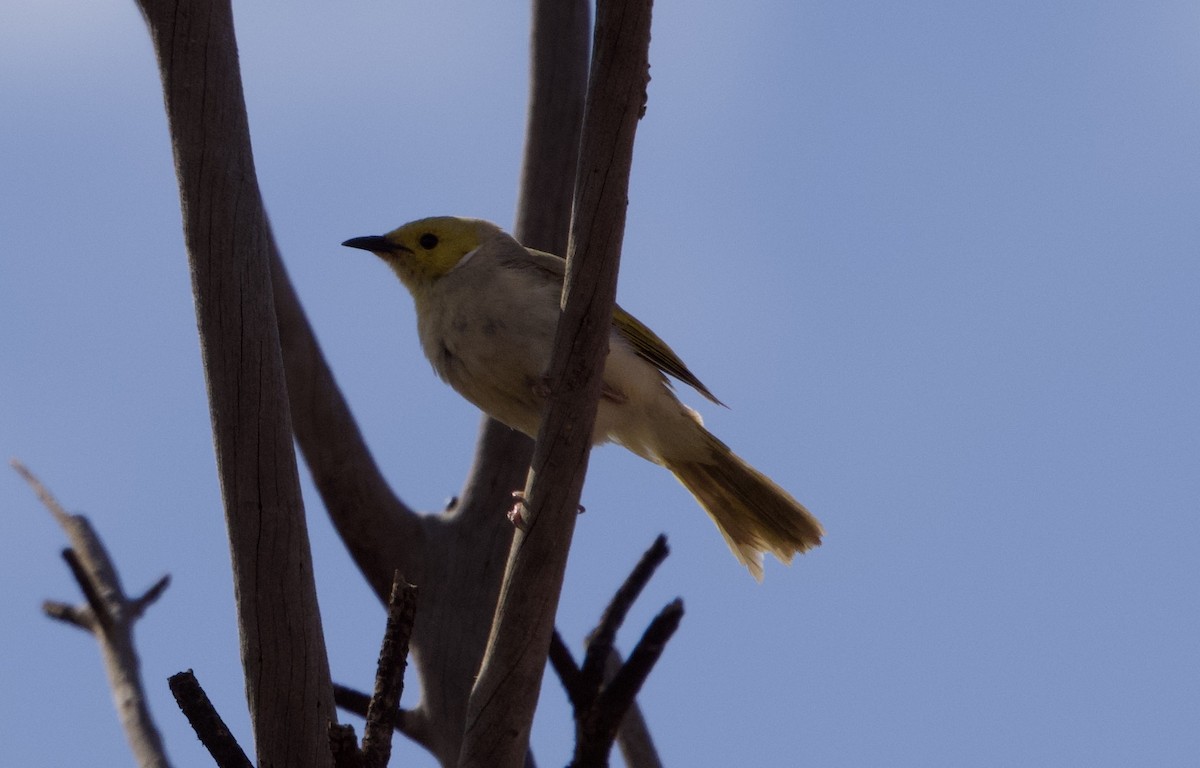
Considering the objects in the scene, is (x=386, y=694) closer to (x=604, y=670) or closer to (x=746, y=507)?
(x=604, y=670)

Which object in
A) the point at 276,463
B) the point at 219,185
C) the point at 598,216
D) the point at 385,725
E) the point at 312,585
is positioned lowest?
the point at 385,725

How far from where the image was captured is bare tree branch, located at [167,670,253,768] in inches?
120

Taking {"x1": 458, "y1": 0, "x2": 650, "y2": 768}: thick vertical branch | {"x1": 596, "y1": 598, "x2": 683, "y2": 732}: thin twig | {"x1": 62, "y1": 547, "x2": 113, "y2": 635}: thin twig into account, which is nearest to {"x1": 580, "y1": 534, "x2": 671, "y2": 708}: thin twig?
{"x1": 596, "y1": 598, "x2": 683, "y2": 732}: thin twig

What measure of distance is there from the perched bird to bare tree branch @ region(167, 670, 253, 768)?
6.41ft

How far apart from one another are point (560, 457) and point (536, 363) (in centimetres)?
152

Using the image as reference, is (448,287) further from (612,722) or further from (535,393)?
(612,722)

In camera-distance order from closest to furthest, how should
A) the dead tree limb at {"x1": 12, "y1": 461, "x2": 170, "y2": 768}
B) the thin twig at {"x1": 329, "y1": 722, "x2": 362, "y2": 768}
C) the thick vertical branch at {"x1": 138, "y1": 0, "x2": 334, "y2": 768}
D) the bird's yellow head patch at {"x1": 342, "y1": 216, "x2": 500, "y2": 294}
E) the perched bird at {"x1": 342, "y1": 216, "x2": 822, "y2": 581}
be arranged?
the thin twig at {"x1": 329, "y1": 722, "x2": 362, "y2": 768} → the thick vertical branch at {"x1": 138, "y1": 0, "x2": 334, "y2": 768} → the dead tree limb at {"x1": 12, "y1": 461, "x2": 170, "y2": 768} → the perched bird at {"x1": 342, "y1": 216, "x2": 822, "y2": 581} → the bird's yellow head patch at {"x1": 342, "y1": 216, "x2": 500, "y2": 294}

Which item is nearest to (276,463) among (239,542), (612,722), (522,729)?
(239,542)

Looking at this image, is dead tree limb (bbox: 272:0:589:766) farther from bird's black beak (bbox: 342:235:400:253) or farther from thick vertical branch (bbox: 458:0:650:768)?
thick vertical branch (bbox: 458:0:650:768)

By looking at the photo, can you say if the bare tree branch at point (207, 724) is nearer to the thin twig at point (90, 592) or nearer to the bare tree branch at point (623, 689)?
the bare tree branch at point (623, 689)

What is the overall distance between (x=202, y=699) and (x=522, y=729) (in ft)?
2.70

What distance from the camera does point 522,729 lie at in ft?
11.0

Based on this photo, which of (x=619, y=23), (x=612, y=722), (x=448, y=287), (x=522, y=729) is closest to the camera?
(x=619, y=23)

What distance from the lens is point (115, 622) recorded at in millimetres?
4754
